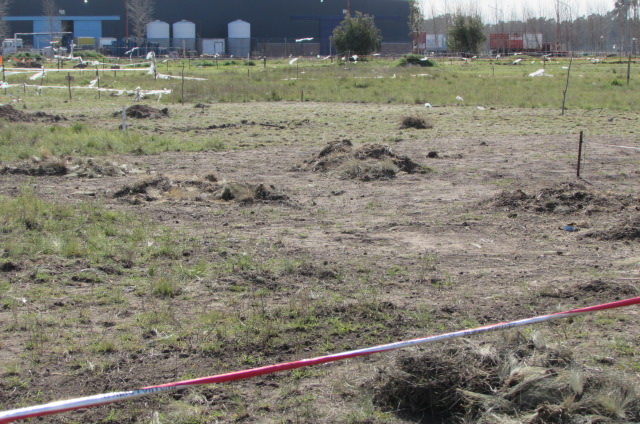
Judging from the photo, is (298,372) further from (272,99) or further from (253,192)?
(272,99)

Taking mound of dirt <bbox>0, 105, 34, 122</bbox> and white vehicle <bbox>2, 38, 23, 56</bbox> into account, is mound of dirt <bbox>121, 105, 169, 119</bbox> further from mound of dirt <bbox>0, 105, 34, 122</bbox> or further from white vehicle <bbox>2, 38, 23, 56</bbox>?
white vehicle <bbox>2, 38, 23, 56</bbox>

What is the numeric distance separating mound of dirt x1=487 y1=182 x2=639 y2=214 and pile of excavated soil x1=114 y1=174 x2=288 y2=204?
364 centimetres

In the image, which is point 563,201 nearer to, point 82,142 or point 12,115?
point 82,142

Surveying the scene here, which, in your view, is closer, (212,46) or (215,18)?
(212,46)

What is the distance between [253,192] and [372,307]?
526 cm

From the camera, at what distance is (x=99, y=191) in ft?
38.2

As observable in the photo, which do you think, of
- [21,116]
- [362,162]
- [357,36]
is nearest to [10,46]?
[357,36]

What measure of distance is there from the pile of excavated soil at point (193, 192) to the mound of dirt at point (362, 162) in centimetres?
232

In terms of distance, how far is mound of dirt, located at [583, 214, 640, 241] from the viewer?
8742 mm

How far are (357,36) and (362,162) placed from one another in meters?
52.9

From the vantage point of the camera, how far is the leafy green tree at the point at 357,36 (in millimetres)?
63750

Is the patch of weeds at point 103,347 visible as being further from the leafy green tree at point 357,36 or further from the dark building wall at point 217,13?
the dark building wall at point 217,13

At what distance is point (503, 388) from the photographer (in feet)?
14.5

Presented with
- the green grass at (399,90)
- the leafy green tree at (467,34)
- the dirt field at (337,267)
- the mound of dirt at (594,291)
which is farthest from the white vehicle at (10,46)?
the mound of dirt at (594,291)
